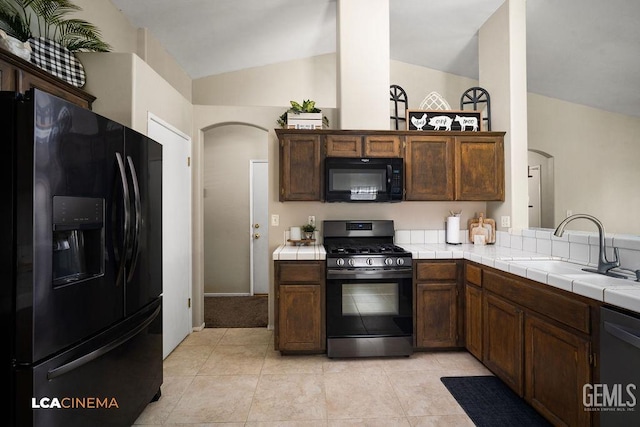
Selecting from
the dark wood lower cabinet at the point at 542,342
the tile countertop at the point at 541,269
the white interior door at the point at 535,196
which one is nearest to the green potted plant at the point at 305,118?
the tile countertop at the point at 541,269

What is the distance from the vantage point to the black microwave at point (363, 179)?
2873 mm

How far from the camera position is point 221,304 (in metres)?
4.37

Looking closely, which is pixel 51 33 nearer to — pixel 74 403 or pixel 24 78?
pixel 24 78

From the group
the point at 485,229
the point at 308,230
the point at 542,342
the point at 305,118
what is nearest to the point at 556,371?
the point at 542,342

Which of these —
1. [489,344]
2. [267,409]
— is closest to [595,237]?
[489,344]

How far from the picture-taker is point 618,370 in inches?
52.1

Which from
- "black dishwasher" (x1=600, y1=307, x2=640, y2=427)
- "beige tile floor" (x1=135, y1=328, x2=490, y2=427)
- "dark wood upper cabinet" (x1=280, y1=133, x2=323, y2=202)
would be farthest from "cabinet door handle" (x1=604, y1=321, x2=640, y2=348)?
"dark wood upper cabinet" (x1=280, y1=133, x2=323, y2=202)

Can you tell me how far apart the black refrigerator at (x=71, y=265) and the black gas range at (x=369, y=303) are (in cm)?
139

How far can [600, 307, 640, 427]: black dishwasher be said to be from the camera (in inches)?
49.0

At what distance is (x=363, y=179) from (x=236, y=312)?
2450mm

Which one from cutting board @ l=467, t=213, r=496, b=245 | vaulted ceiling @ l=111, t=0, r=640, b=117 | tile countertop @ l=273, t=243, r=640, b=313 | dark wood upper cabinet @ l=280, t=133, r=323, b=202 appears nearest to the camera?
tile countertop @ l=273, t=243, r=640, b=313

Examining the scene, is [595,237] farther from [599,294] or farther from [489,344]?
[489,344]

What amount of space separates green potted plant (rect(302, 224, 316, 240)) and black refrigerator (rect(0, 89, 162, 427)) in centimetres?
156

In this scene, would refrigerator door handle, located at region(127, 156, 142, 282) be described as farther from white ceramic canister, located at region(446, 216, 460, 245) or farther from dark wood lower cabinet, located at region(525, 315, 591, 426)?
white ceramic canister, located at region(446, 216, 460, 245)
